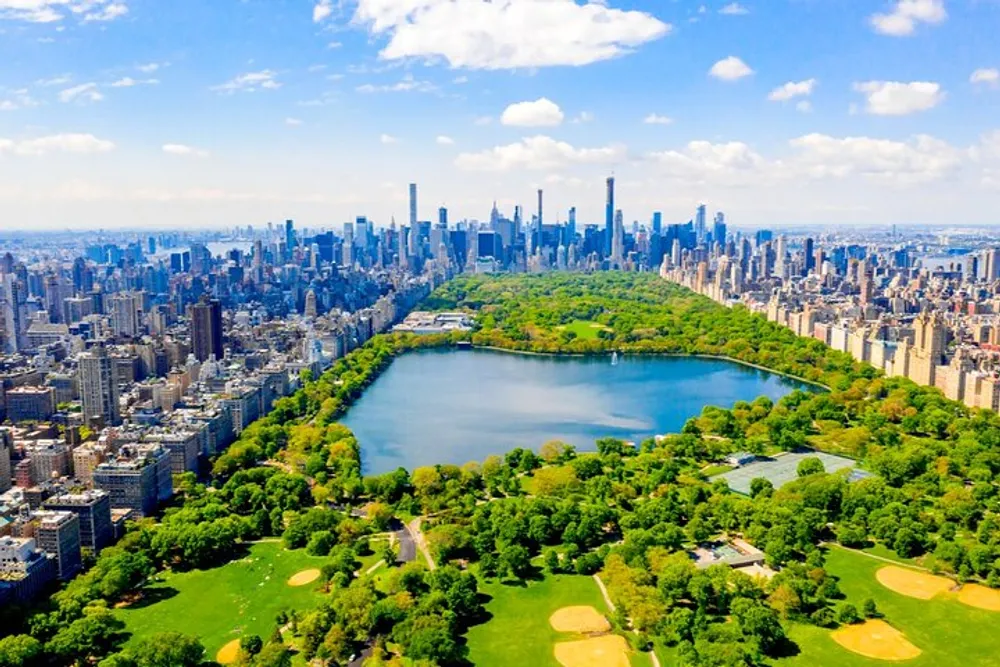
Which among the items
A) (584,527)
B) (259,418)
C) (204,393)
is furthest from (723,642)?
(204,393)

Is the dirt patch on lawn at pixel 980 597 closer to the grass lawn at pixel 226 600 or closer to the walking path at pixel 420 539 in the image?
the walking path at pixel 420 539

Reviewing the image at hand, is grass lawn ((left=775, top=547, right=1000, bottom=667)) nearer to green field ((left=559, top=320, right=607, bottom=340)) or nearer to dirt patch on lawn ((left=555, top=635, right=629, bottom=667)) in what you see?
dirt patch on lawn ((left=555, top=635, right=629, bottom=667))

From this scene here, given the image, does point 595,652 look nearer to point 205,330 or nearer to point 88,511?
point 88,511

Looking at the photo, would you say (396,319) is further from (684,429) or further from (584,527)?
(584,527)

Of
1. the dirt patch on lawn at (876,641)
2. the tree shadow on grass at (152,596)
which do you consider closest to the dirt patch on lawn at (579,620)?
the dirt patch on lawn at (876,641)

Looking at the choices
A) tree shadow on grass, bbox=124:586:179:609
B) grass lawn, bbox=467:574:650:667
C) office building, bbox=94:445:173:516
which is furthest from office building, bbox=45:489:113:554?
grass lawn, bbox=467:574:650:667

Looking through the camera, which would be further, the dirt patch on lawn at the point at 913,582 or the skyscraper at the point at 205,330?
the skyscraper at the point at 205,330
